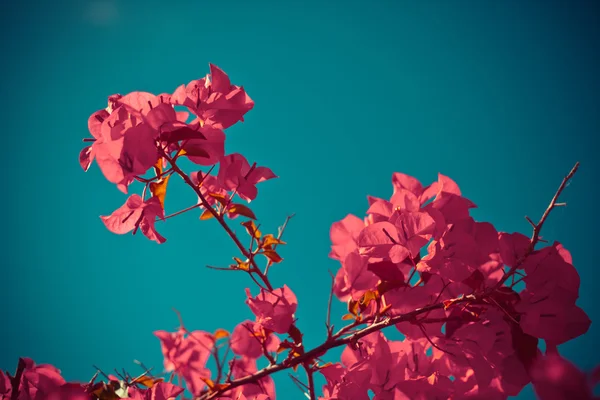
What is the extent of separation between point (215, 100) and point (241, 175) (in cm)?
16

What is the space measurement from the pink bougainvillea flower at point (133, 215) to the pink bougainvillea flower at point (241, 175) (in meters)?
0.15

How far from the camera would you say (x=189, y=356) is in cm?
85

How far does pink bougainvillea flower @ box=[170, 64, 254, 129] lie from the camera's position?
71 cm

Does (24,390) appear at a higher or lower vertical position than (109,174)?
lower

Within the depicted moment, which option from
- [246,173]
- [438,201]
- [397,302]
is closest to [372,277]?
[397,302]

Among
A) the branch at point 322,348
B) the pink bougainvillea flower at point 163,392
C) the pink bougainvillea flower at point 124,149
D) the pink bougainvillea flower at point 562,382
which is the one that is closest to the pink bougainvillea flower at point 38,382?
the pink bougainvillea flower at point 163,392

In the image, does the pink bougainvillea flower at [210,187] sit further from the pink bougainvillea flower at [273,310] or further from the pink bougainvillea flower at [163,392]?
the pink bougainvillea flower at [163,392]

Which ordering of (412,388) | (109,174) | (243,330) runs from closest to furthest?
1. (109,174)
2. (412,388)
3. (243,330)

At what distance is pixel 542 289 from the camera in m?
0.70

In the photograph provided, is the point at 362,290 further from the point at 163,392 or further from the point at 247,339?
the point at 163,392

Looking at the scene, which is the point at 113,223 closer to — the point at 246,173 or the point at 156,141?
the point at 156,141

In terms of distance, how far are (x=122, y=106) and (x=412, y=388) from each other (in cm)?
74

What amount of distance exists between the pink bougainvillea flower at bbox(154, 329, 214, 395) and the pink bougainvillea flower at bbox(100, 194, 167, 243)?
30 centimetres

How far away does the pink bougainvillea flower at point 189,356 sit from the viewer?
2.75ft
